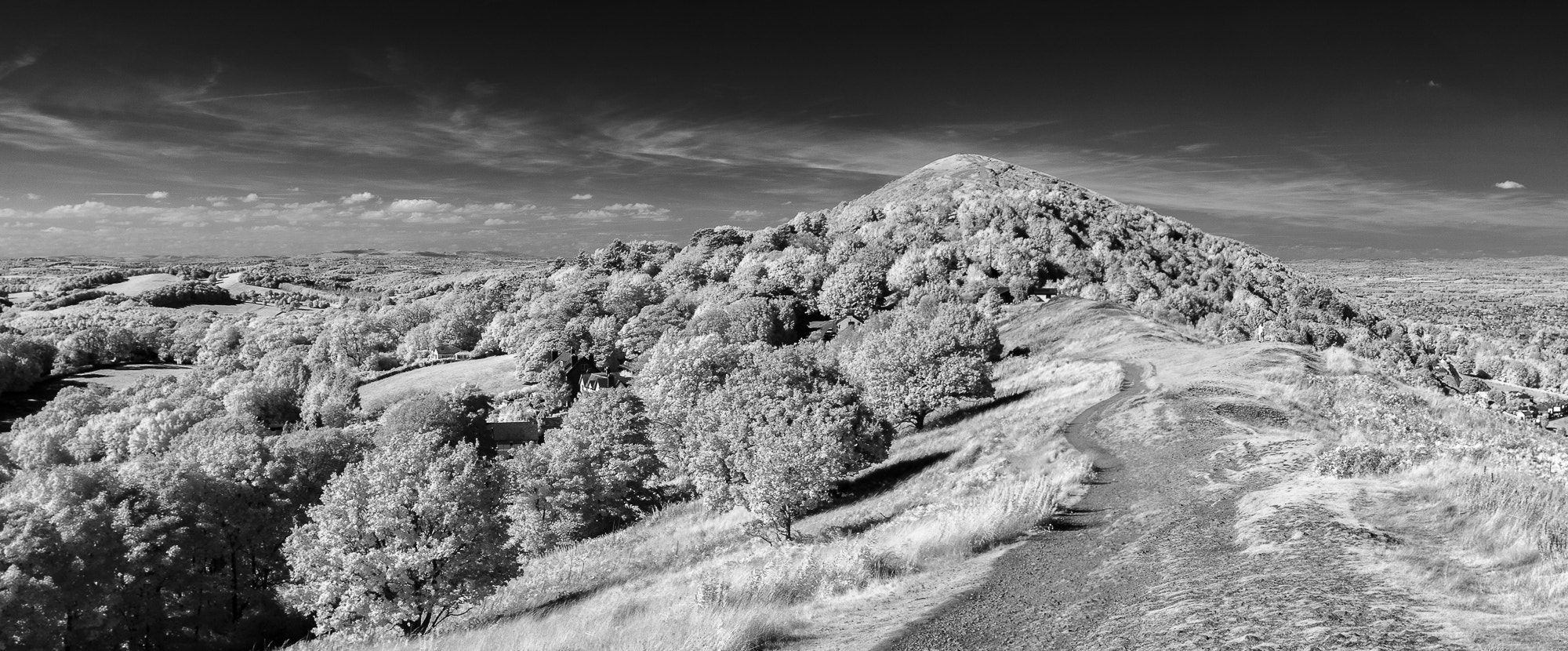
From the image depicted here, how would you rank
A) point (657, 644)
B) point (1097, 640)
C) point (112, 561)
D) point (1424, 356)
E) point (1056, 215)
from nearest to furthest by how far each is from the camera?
1. point (1097, 640)
2. point (657, 644)
3. point (112, 561)
4. point (1424, 356)
5. point (1056, 215)

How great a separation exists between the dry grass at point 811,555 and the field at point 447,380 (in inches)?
2484

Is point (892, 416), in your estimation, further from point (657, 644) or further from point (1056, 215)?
point (1056, 215)

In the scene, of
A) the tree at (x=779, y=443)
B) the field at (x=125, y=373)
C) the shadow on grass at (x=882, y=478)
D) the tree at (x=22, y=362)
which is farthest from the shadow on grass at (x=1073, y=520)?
the tree at (x=22, y=362)

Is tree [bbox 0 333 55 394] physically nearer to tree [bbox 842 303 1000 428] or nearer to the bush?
tree [bbox 842 303 1000 428]

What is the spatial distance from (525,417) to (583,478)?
145 ft

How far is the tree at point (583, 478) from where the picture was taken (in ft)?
146

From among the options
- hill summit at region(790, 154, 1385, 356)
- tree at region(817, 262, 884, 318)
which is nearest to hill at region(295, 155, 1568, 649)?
hill summit at region(790, 154, 1385, 356)

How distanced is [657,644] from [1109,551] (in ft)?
34.2

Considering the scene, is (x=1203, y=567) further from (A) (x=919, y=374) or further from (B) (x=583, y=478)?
(B) (x=583, y=478)

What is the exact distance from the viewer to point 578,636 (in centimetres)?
1722

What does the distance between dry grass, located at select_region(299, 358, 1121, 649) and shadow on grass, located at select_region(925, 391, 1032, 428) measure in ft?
0.60

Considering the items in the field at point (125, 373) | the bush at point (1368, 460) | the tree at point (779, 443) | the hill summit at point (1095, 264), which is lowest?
the field at point (125, 373)

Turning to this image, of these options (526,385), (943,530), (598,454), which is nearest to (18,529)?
(598,454)

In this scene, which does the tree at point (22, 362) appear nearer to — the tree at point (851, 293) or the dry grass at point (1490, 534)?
the tree at point (851, 293)
